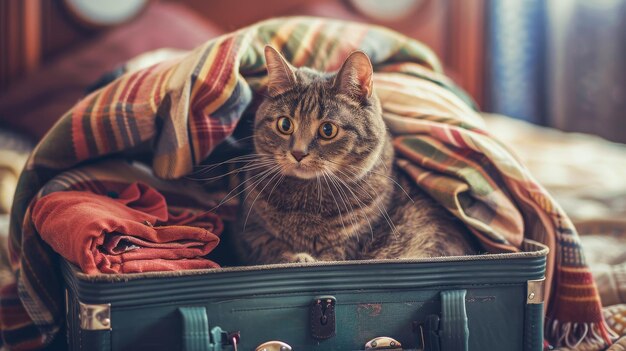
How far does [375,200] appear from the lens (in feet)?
3.83

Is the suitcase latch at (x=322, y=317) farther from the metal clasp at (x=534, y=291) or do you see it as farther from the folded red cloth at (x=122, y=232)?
the metal clasp at (x=534, y=291)

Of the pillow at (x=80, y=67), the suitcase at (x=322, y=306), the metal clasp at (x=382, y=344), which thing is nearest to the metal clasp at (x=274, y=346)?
the suitcase at (x=322, y=306)

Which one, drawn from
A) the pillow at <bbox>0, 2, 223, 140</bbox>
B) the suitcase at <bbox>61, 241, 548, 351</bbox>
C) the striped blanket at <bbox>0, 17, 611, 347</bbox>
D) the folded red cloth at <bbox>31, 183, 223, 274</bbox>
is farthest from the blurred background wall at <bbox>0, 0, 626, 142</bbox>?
the suitcase at <bbox>61, 241, 548, 351</bbox>

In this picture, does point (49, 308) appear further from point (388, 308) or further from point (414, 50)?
point (414, 50)

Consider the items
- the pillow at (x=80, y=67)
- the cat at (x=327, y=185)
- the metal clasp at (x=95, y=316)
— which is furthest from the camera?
the pillow at (x=80, y=67)

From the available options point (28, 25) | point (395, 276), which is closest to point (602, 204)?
point (395, 276)

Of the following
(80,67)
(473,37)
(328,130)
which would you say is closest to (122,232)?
(328,130)

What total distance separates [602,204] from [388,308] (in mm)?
863

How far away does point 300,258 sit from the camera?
3.49ft

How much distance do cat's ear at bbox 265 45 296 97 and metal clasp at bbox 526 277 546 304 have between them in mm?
507

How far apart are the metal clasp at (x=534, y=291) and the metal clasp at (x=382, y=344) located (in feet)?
0.73

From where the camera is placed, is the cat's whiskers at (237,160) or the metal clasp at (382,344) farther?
the cat's whiskers at (237,160)

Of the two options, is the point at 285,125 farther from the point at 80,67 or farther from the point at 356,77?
the point at 80,67

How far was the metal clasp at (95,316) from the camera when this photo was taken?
2.92 ft
